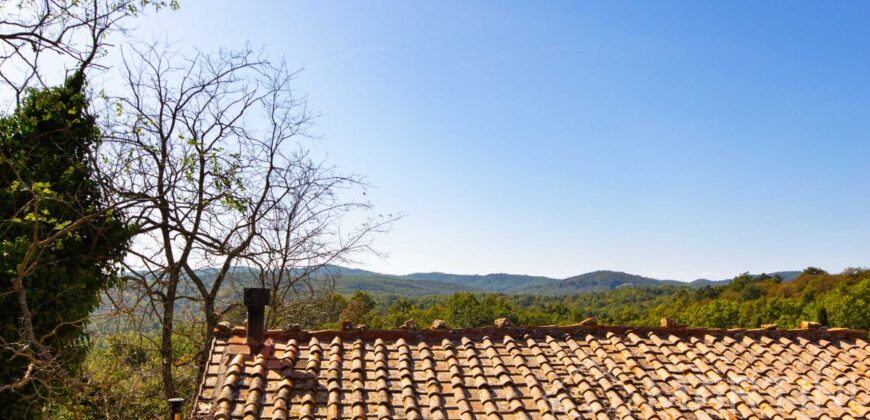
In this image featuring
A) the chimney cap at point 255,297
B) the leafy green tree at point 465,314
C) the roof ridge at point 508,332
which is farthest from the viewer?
the leafy green tree at point 465,314

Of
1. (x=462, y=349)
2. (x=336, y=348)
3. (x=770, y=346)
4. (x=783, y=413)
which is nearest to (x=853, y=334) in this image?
(x=770, y=346)

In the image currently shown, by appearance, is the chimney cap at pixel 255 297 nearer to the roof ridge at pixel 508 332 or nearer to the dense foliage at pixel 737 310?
the roof ridge at pixel 508 332

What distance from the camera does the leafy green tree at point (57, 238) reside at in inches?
344

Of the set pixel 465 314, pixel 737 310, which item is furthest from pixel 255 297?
pixel 737 310

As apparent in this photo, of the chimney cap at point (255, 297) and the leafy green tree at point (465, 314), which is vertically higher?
the chimney cap at point (255, 297)

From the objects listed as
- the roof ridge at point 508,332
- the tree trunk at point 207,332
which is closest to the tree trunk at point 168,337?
the tree trunk at point 207,332

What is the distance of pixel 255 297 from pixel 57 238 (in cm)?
456

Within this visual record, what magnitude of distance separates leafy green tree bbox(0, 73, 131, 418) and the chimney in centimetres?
371

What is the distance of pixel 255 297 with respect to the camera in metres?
6.44

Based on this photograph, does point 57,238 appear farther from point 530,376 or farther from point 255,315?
point 530,376

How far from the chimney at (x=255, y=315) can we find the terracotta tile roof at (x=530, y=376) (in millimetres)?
132

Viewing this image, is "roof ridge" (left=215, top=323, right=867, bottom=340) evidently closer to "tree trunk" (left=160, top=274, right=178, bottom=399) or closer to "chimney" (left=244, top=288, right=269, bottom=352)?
"chimney" (left=244, top=288, right=269, bottom=352)

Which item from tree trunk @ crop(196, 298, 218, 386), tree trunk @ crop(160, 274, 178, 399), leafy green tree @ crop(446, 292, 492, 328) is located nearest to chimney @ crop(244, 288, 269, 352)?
tree trunk @ crop(196, 298, 218, 386)

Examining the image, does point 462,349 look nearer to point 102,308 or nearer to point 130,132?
point 102,308
